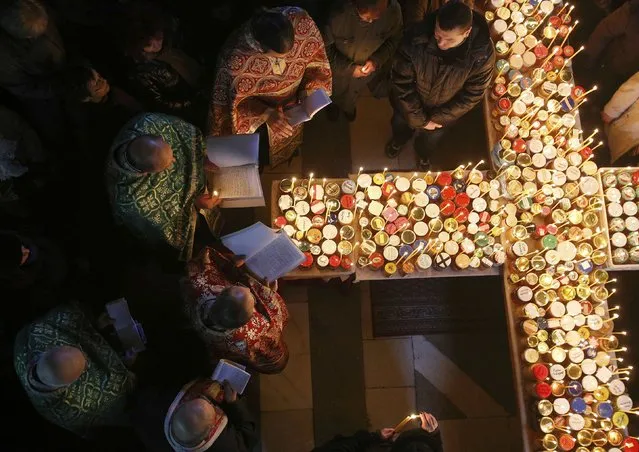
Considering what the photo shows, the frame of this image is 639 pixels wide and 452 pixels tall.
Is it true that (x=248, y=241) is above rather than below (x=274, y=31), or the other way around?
below

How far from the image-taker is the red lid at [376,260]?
11.6ft

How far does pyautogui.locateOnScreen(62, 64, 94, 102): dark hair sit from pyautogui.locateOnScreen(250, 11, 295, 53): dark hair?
101 cm

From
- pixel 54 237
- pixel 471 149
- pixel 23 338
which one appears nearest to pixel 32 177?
pixel 54 237

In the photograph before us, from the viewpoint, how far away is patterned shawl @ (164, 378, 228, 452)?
2469 millimetres

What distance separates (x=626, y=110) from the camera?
13.9 ft

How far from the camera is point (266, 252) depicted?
10.6 feet

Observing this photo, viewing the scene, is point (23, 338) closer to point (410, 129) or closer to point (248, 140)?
point (248, 140)

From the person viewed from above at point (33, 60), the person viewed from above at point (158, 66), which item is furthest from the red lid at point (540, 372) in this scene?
the person viewed from above at point (33, 60)

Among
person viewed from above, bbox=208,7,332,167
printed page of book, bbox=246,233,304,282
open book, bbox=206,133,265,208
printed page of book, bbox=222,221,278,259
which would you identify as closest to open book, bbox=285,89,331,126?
person viewed from above, bbox=208,7,332,167

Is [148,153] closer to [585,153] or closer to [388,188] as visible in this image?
[388,188]

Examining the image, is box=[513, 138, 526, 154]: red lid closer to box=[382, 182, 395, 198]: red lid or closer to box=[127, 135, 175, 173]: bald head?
box=[382, 182, 395, 198]: red lid

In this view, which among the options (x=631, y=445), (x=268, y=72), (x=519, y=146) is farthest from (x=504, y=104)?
(x=631, y=445)

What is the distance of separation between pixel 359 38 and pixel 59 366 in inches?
107

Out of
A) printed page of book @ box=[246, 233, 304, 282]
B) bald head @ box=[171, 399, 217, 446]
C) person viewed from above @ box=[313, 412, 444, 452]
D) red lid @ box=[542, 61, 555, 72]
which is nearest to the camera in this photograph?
bald head @ box=[171, 399, 217, 446]
